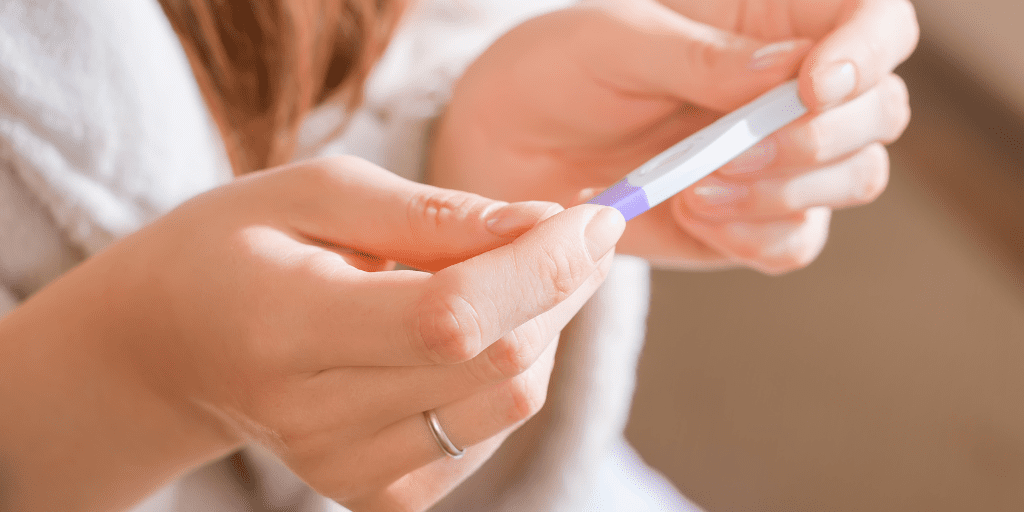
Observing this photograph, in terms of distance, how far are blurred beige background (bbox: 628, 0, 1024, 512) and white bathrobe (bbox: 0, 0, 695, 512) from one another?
33 centimetres

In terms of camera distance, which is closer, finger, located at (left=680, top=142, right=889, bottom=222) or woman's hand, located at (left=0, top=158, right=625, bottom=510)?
woman's hand, located at (left=0, top=158, right=625, bottom=510)

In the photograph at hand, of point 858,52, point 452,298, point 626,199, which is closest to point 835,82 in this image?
point 858,52

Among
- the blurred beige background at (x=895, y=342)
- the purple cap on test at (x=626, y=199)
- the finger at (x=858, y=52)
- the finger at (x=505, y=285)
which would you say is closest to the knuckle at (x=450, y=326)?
the finger at (x=505, y=285)

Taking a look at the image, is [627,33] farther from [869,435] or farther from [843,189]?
[869,435]

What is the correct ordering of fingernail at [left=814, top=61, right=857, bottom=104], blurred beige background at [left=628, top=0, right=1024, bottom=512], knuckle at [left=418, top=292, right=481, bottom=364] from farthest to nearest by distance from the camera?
blurred beige background at [left=628, top=0, right=1024, bottom=512] → fingernail at [left=814, top=61, right=857, bottom=104] → knuckle at [left=418, top=292, right=481, bottom=364]

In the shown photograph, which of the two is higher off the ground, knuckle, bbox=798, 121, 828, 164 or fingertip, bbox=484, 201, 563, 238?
fingertip, bbox=484, 201, 563, 238

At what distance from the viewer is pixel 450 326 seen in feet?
0.69

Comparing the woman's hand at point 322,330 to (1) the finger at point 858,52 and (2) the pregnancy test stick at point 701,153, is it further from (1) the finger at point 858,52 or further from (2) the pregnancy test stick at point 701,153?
(1) the finger at point 858,52

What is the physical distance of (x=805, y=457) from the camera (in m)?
0.82

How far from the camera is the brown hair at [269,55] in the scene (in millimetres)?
424

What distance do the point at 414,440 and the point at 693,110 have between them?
31 centimetres

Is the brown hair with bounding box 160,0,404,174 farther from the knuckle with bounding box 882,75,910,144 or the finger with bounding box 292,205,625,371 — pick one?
the knuckle with bounding box 882,75,910,144

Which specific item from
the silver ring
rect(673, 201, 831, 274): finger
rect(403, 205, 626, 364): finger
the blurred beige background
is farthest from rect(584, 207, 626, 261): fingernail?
the blurred beige background

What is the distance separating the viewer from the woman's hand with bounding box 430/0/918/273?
381 mm
